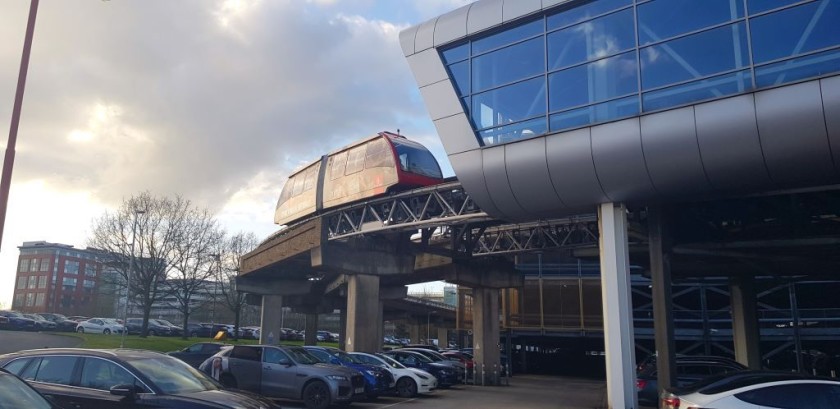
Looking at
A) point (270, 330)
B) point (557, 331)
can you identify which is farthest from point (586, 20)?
point (270, 330)

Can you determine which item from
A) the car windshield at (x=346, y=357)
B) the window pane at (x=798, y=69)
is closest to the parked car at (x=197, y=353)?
the car windshield at (x=346, y=357)

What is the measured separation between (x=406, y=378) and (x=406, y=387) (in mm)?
290

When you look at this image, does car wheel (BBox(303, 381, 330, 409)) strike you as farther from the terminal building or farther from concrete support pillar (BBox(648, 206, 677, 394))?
concrete support pillar (BBox(648, 206, 677, 394))

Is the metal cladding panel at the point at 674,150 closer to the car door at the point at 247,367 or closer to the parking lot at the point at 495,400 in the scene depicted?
the parking lot at the point at 495,400

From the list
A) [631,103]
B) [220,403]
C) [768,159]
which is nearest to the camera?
[220,403]

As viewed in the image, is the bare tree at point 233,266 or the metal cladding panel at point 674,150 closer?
the metal cladding panel at point 674,150

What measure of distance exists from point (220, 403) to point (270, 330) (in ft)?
110

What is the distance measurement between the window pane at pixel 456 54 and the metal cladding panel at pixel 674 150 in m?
5.87

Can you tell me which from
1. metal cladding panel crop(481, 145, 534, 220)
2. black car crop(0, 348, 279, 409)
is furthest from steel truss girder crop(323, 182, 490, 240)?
black car crop(0, 348, 279, 409)

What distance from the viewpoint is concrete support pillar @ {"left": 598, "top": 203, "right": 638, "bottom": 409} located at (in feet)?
51.0

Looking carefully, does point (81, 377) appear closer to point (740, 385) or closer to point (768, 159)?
point (740, 385)

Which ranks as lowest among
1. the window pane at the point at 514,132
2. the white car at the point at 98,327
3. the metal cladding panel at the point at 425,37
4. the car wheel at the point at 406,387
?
the car wheel at the point at 406,387

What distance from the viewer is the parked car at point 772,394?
815cm

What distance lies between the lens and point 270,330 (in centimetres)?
4000
